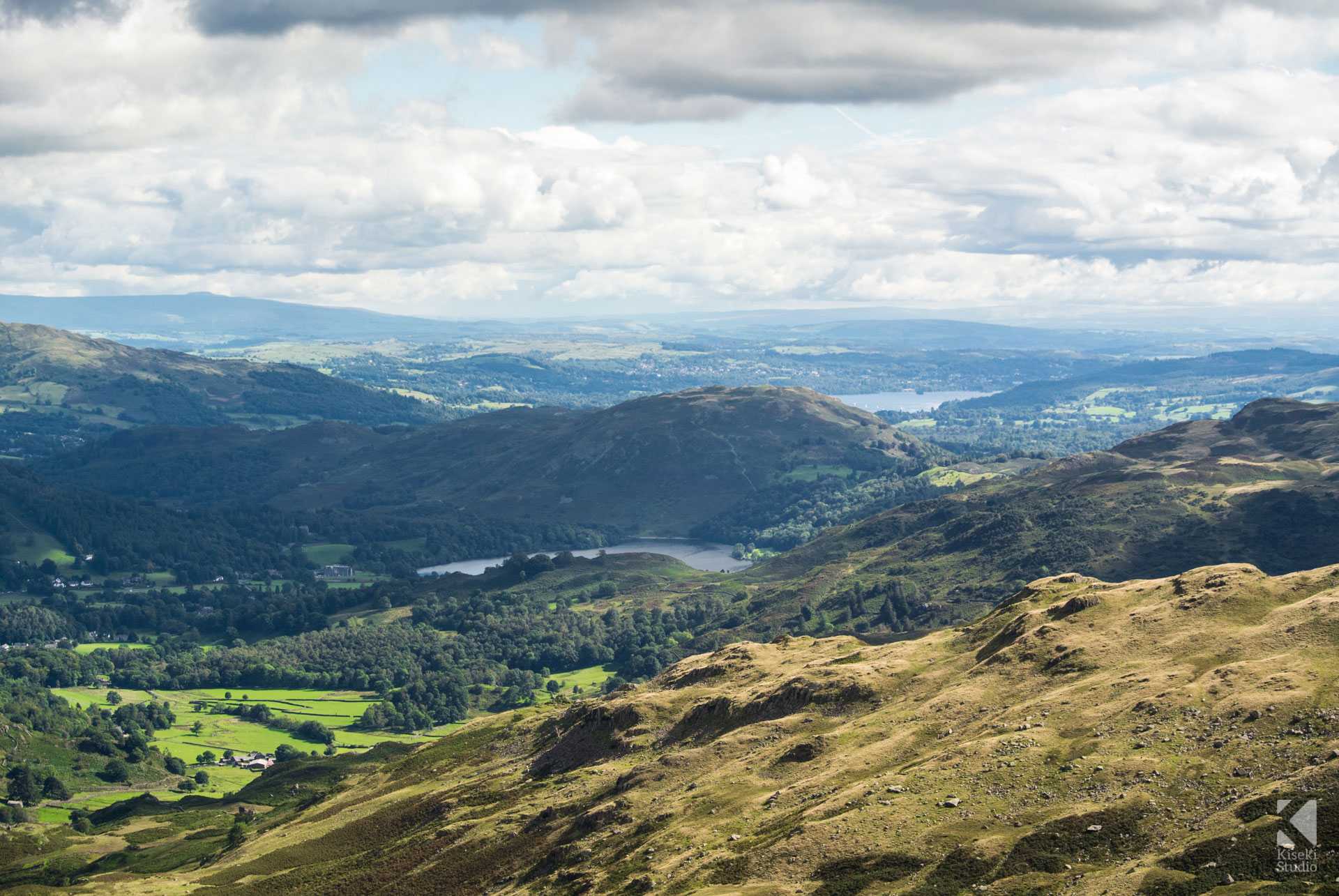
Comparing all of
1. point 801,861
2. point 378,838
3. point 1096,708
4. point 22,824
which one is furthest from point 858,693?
point 22,824

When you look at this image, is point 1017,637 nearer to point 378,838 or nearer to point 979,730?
point 979,730

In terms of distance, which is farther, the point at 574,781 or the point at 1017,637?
the point at 574,781

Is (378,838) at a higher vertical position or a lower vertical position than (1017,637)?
lower

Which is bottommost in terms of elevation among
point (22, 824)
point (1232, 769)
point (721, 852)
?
point (22, 824)

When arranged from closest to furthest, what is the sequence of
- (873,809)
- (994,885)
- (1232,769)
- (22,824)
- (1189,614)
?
(994,885), (1232,769), (873,809), (1189,614), (22,824)

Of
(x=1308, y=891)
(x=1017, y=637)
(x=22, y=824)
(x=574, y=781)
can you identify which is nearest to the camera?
(x=1308, y=891)

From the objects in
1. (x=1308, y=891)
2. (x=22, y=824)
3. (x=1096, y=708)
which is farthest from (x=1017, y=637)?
(x=22, y=824)
